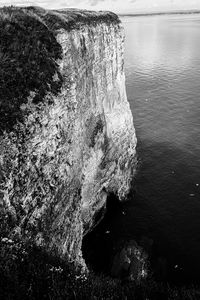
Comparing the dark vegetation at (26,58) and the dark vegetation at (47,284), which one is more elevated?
the dark vegetation at (26,58)

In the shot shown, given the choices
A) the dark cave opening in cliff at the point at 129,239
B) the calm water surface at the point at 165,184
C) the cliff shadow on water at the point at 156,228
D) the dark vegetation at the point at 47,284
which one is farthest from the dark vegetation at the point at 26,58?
the calm water surface at the point at 165,184

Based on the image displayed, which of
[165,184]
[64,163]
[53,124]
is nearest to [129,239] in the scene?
[165,184]

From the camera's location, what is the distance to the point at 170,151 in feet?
212

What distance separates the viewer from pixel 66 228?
94.4ft

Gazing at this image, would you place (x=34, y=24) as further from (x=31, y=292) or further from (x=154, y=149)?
(x=154, y=149)

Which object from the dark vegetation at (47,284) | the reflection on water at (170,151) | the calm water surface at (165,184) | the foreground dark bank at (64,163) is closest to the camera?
the dark vegetation at (47,284)

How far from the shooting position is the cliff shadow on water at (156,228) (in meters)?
39.2

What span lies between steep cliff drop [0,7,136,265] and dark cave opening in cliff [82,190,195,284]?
8.43ft

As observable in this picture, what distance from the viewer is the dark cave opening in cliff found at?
38469mm

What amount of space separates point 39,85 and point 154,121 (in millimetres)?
56429

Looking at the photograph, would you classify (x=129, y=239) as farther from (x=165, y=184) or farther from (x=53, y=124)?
(x=53, y=124)

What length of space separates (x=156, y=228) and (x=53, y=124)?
26485 millimetres

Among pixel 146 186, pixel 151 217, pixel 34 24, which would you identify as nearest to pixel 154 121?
pixel 146 186

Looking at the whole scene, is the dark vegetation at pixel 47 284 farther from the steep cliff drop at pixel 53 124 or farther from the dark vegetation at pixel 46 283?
the steep cliff drop at pixel 53 124
